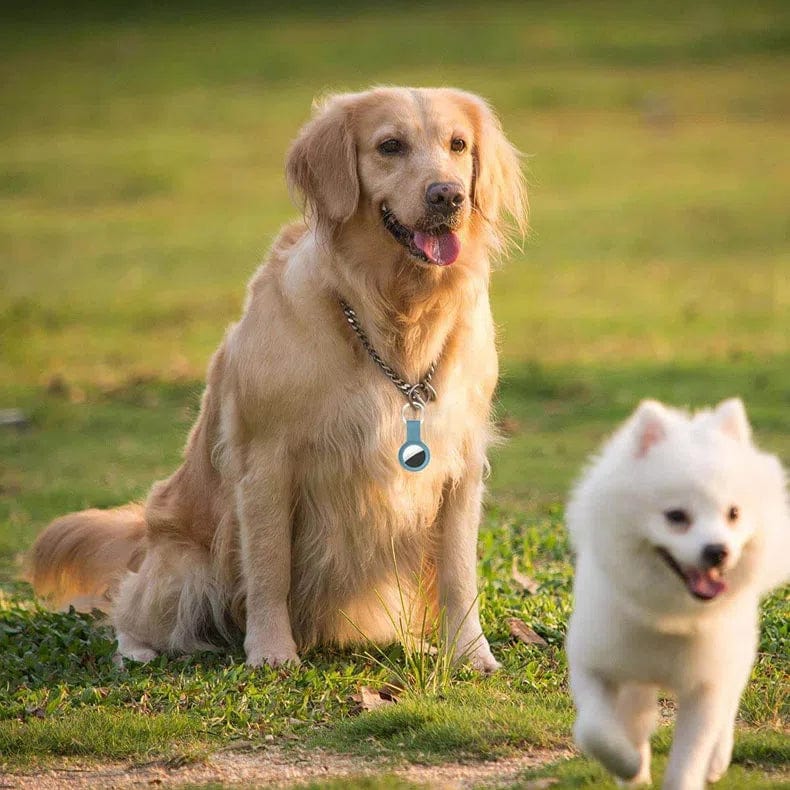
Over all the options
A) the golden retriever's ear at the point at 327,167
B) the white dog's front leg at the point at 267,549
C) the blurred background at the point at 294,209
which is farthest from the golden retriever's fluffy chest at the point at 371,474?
the blurred background at the point at 294,209

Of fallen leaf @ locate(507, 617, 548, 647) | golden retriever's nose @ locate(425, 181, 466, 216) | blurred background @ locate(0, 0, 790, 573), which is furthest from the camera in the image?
blurred background @ locate(0, 0, 790, 573)

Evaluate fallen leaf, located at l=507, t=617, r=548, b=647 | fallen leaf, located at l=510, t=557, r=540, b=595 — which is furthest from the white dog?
fallen leaf, located at l=510, t=557, r=540, b=595

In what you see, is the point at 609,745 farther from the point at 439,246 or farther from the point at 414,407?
the point at 439,246

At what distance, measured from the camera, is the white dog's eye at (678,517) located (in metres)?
3.57

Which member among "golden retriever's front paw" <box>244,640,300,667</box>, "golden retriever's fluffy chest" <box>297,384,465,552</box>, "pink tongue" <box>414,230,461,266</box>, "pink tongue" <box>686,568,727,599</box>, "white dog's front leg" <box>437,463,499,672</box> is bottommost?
"golden retriever's front paw" <box>244,640,300,667</box>

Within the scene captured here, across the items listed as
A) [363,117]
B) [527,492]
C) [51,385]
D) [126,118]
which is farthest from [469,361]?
[126,118]

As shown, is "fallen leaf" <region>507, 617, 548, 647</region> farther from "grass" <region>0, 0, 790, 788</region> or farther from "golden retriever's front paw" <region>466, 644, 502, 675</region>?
"golden retriever's front paw" <region>466, 644, 502, 675</region>

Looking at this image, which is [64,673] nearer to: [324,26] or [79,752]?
[79,752]

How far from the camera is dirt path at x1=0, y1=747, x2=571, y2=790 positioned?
4.52 m

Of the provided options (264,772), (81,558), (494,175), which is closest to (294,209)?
(81,558)

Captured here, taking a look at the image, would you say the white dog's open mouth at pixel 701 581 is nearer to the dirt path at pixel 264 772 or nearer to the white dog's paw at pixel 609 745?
the white dog's paw at pixel 609 745

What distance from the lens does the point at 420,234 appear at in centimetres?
547

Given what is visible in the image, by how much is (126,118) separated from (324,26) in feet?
31.2

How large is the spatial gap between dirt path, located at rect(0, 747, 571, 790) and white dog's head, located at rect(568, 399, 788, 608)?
107cm
